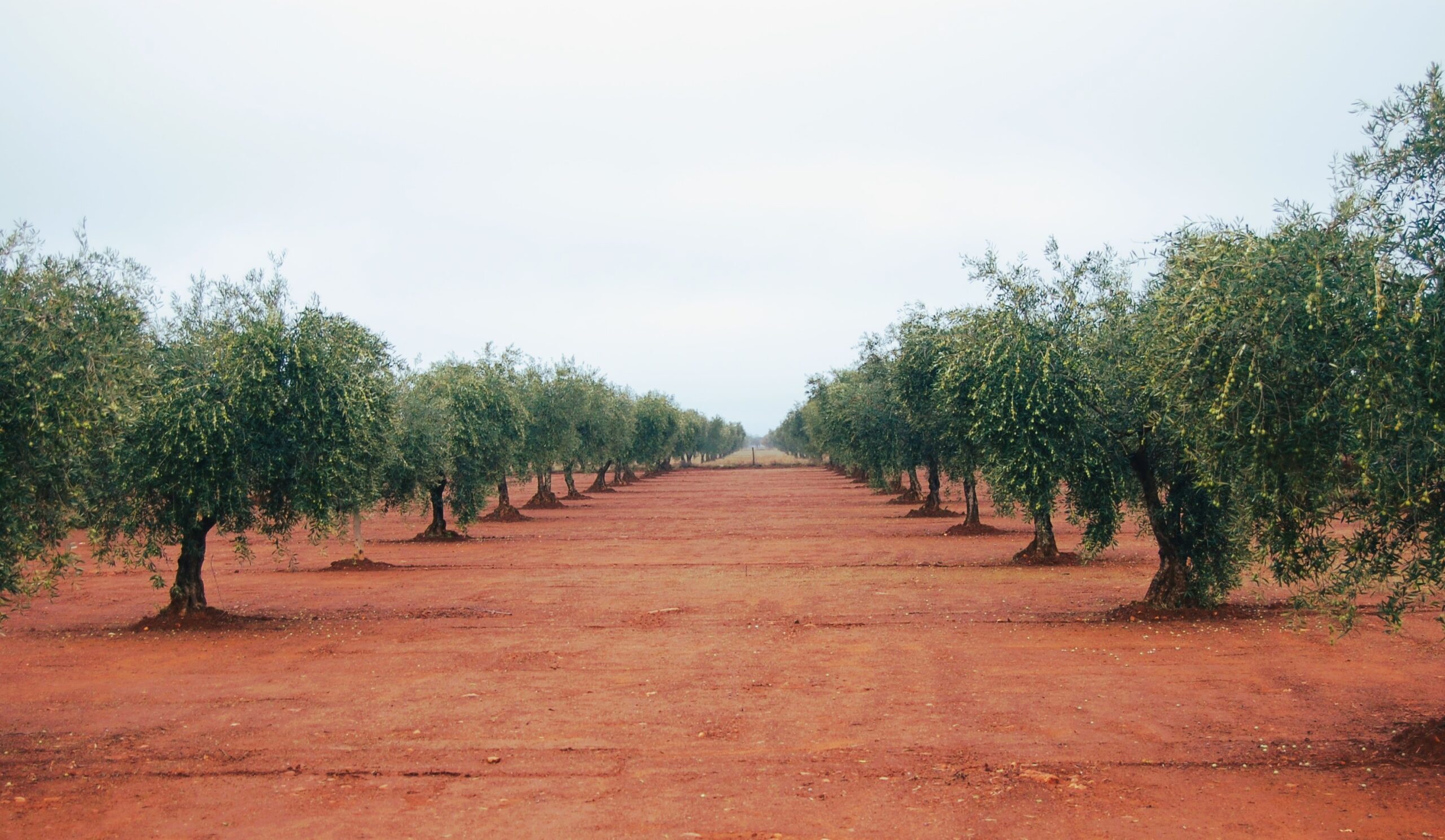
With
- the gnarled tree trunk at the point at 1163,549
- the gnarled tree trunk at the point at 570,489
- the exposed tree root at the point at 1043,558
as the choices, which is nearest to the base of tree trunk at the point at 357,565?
the exposed tree root at the point at 1043,558

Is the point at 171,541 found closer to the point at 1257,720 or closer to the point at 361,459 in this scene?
the point at 361,459

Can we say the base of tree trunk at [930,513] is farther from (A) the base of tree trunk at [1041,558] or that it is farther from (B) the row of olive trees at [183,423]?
(B) the row of olive trees at [183,423]

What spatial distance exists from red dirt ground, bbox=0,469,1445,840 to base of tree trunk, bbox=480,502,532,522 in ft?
75.4

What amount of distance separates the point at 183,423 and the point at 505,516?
99.7ft

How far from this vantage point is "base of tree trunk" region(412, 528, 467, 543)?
3584 centimetres

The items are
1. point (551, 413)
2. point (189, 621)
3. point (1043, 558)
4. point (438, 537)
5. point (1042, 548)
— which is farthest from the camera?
point (551, 413)

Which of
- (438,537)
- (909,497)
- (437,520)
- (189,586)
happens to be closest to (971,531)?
(438,537)

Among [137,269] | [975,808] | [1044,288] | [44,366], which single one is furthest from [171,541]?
Answer: [1044,288]

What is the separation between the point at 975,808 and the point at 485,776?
15.1ft

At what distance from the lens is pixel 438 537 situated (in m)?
36.2

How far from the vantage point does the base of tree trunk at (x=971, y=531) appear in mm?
34656

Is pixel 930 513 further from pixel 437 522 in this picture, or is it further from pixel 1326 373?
pixel 1326 373

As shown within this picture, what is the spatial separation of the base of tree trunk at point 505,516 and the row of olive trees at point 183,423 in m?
12.4

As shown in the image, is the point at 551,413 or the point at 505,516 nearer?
the point at 505,516
